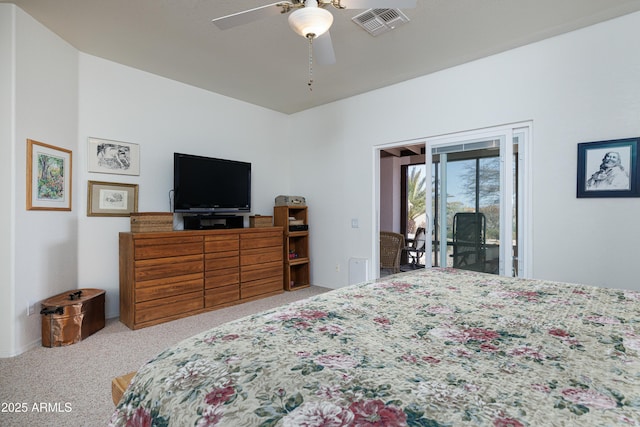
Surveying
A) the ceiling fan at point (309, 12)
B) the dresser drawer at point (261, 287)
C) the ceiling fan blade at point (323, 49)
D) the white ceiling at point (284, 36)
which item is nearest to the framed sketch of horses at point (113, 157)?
the white ceiling at point (284, 36)

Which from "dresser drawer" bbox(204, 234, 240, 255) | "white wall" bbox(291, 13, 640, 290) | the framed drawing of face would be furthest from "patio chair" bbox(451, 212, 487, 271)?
"dresser drawer" bbox(204, 234, 240, 255)

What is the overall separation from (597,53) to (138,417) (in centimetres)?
388

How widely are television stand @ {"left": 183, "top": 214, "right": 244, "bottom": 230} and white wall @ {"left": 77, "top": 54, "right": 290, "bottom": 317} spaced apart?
42cm

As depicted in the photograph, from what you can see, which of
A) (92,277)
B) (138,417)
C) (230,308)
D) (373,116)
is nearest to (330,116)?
(373,116)

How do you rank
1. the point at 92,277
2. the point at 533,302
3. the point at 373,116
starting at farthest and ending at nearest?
the point at 373,116
the point at 92,277
the point at 533,302

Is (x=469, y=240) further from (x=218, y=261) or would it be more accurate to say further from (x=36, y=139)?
(x=36, y=139)

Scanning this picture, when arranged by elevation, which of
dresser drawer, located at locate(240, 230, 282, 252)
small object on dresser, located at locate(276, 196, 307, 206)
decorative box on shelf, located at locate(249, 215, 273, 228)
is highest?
small object on dresser, located at locate(276, 196, 307, 206)

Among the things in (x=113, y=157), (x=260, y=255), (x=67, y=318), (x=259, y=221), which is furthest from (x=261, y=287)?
(x=113, y=157)

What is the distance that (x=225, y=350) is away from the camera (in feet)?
3.12

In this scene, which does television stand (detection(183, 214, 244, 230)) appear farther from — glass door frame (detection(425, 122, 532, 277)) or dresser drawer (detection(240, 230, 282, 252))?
glass door frame (detection(425, 122, 532, 277))

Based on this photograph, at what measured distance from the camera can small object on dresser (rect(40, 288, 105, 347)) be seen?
270 cm

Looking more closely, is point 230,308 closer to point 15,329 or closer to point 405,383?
point 15,329

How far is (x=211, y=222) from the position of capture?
423 cm

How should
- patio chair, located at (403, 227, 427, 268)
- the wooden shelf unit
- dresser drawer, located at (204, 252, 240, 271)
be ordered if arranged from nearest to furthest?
dresser drawer, located at (204, 252, 240, 271) < the wooden shelf unit < patio chair, located at (403, 227, 427, 268)
